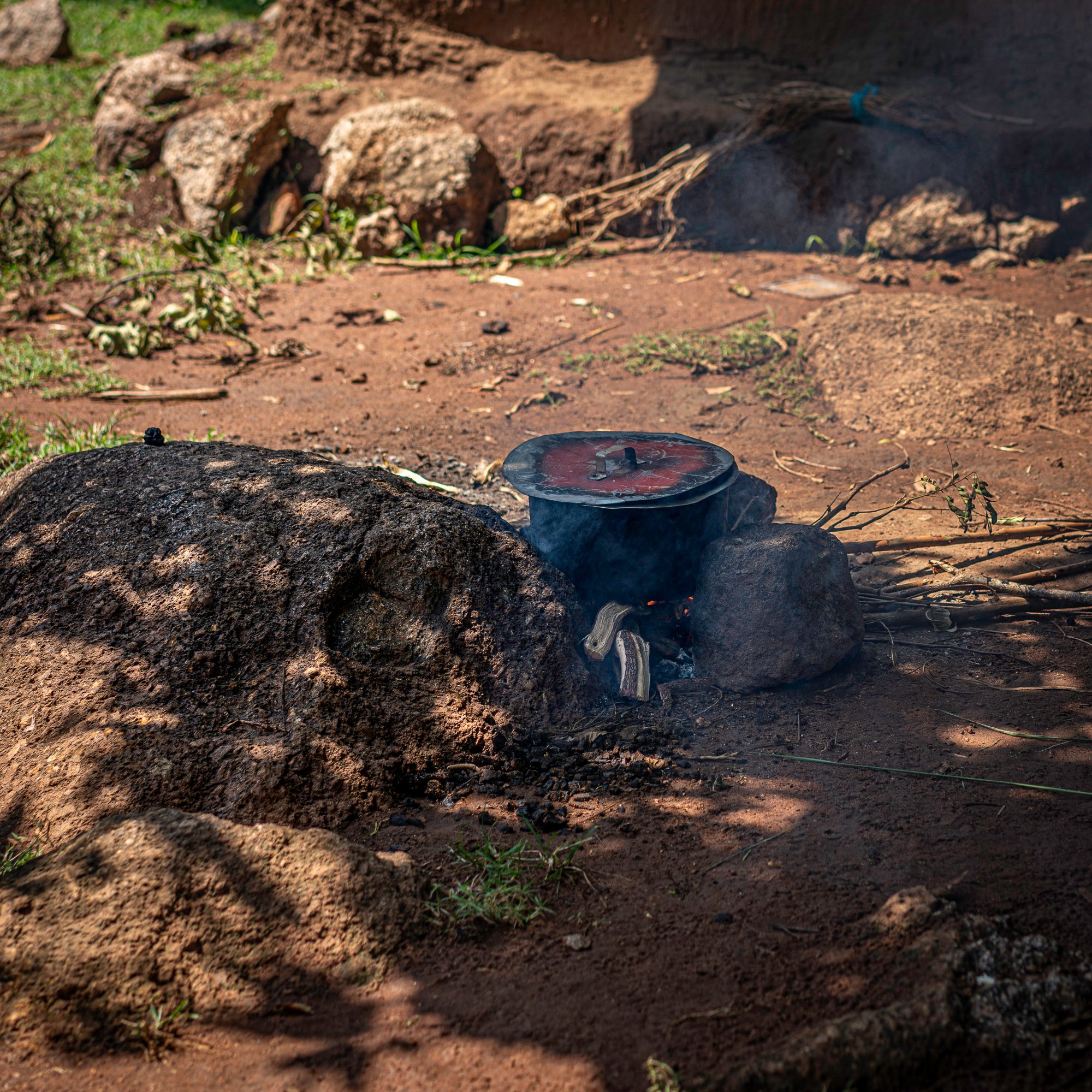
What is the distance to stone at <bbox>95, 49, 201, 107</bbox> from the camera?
10008 millimetres

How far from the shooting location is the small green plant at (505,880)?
84.2 inches

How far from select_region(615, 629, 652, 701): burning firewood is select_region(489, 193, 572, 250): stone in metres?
Answer: 6.35

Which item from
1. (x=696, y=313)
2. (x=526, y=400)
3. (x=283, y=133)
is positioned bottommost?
(x=526, y=400)

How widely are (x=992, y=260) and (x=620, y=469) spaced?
20.4 ft

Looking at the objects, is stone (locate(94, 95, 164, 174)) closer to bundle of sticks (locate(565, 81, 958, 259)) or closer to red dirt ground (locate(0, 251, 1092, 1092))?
bundle of sticks (locate(565, 81, 958, 259))

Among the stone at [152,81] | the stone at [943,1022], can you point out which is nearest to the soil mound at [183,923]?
the stone at [943,1022]

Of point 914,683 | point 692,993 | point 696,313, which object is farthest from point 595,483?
point 696,313

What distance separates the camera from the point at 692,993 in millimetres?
1897

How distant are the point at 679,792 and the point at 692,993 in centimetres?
83

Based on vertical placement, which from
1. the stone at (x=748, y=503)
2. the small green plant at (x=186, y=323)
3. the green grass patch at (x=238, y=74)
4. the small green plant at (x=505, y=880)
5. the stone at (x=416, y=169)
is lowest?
the small green plant at (x=505, y=880)

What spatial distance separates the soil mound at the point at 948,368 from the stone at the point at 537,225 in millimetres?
3301

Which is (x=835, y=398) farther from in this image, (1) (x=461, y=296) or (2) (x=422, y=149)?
(2) (x=422, y=149)

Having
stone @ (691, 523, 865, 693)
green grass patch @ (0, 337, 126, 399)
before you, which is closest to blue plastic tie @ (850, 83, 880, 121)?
stone @ (691, 523, 865, 693)

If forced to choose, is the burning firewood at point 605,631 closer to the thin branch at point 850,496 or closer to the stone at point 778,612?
the stone at point 778,612
